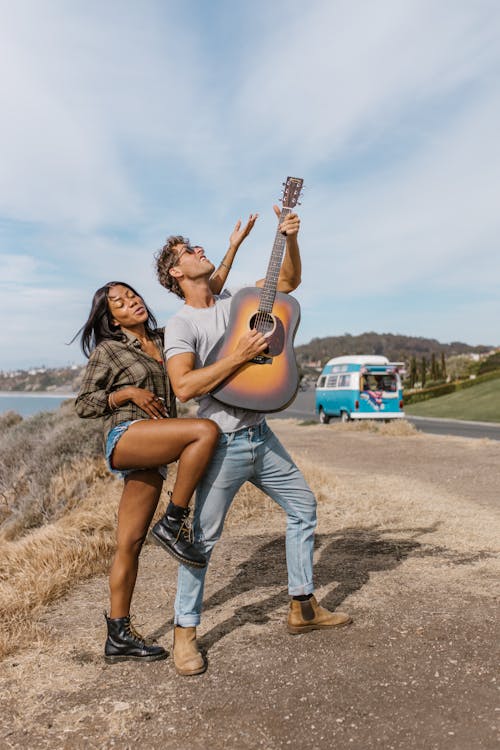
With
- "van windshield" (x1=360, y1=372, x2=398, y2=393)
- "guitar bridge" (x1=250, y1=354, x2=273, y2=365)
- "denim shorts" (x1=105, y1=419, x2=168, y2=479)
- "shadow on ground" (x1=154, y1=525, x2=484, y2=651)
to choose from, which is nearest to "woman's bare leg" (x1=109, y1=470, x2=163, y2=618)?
"denim shorts" (x1=105, y1=419, x2=168, y2=479)

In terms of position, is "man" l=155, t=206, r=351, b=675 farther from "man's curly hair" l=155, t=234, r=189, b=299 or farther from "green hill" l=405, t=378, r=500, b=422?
"green hill" l=405, t=378, r=500, b=422

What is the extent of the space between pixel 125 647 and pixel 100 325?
1749 mm

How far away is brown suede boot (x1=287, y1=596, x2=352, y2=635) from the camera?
3744 mm

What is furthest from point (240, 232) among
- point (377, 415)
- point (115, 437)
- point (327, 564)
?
point (377, 415)

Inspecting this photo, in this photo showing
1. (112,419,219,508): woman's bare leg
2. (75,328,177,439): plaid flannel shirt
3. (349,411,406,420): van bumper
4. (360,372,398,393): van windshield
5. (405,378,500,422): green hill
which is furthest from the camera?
(405,378,500,422): green hill

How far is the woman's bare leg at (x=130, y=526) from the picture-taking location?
3.48m

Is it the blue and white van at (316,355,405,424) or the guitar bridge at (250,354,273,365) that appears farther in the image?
the blue and white van at (316,355,405,424)

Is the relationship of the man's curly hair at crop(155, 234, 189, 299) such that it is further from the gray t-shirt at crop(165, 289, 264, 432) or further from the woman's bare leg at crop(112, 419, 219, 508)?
the woman's bare leg at crop(112, 419, 219, 508)

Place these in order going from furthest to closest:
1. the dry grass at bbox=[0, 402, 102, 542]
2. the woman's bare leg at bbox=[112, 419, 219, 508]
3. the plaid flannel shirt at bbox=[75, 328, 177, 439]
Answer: the dry grass at bbox=[0, 402, 102, 542] < the plaid flannel shirt at bbox=[75, 328, 177, 439] < the woman's bare leg at bbox=[112, 419, 219, 508]

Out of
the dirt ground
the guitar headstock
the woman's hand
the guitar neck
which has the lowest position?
the dirt ground

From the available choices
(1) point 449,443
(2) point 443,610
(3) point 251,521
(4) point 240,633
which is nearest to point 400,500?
(3) point 251,521

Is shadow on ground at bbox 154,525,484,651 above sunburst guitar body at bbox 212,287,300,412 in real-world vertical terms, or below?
below

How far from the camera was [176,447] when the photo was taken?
3209mm

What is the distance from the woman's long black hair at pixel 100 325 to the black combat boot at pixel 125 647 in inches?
58.1
